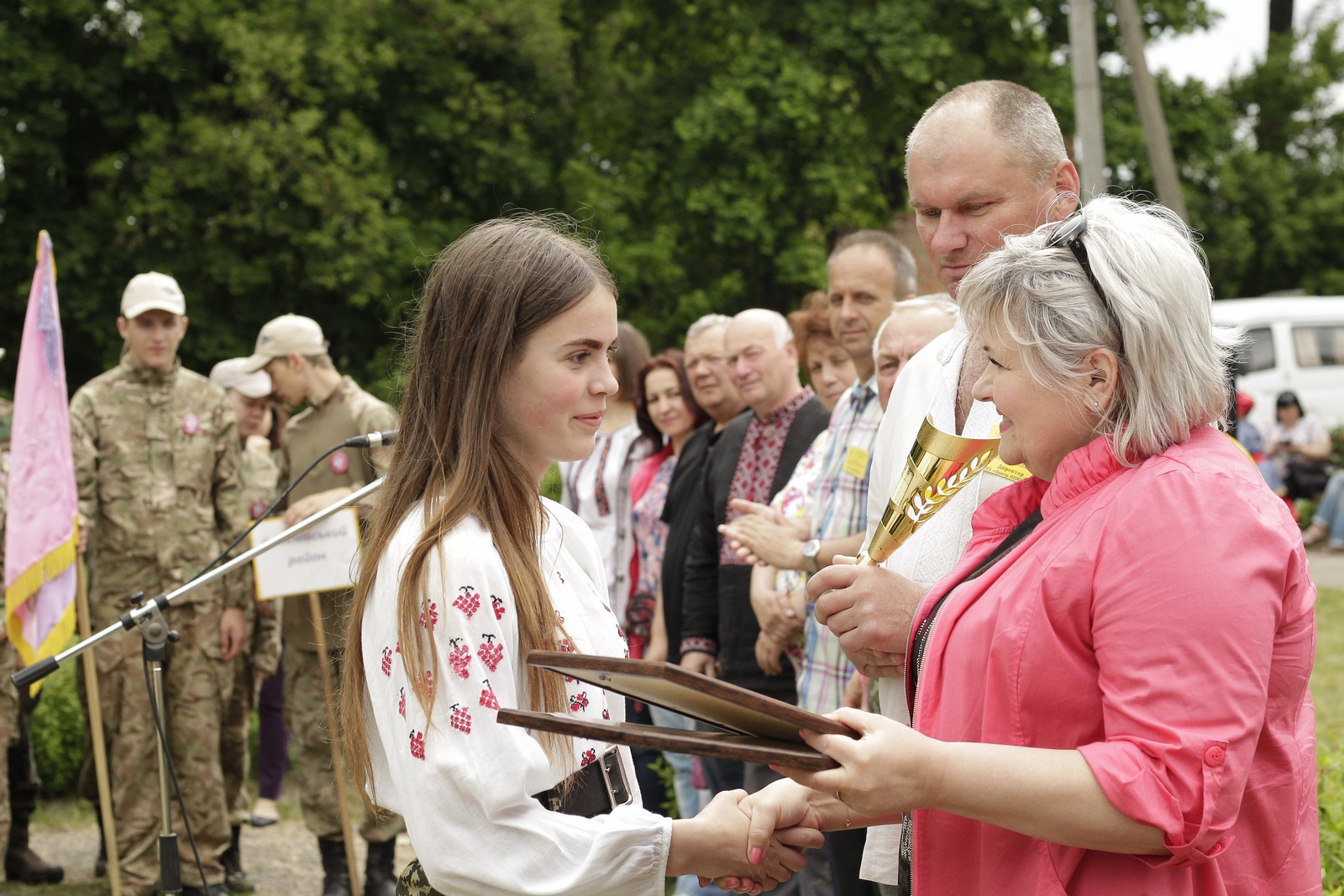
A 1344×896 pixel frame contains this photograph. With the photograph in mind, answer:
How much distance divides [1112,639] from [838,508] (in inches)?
105

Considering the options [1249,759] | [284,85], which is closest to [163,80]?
[284,85]

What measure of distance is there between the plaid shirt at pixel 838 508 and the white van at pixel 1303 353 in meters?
16.9

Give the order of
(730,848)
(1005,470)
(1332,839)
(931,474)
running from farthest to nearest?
(1332,839) < (1005,470) < (931,474) < (730,848)

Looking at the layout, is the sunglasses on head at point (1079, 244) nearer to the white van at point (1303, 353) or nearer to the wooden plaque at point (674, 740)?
the wooden plaque at point (674, 740)

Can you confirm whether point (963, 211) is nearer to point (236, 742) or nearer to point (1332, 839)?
point (1332, 839)

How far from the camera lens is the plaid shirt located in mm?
4270

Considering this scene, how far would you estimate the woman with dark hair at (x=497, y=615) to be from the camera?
1.95 m

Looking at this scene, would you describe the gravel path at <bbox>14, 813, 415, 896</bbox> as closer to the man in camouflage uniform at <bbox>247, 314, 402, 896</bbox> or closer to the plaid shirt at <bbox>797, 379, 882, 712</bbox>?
the man in camouflage uniform at <bbox>247, 314, 402, 896</bbox>

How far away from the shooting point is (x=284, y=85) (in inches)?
701

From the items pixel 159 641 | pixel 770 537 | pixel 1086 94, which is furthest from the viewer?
pixel 1086 94

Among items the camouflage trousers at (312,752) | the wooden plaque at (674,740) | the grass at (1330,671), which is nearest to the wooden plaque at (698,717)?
the wooden plaque at (674,740)

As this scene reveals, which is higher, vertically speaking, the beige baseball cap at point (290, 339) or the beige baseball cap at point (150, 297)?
the beige baseball cap at point (150, 297)

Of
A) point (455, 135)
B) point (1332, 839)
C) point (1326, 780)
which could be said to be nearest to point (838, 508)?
point (1332, 839)

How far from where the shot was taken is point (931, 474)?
2.44 meters
